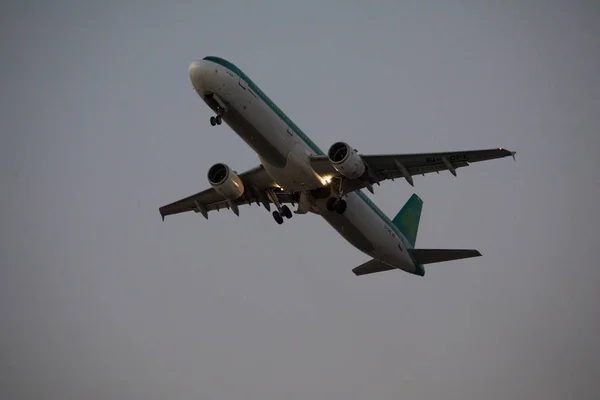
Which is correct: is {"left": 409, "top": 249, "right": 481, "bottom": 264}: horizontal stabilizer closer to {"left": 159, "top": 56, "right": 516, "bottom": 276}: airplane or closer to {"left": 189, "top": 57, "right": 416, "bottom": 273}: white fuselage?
{"left": 159, "top": 56, "right": 516, "bottom": 276}: airplane

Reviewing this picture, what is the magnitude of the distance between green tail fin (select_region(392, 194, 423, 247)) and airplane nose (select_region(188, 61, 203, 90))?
18.5 metres

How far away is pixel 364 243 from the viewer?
1603 inches

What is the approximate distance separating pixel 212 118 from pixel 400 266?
15721mm

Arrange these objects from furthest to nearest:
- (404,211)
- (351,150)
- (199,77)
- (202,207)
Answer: (404,211)
(202,207)
(351,150)
(199,77)

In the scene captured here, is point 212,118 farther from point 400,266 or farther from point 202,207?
point 400,266

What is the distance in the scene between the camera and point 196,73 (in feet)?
111

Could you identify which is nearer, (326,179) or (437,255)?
(326,179)

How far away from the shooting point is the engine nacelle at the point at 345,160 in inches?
1398

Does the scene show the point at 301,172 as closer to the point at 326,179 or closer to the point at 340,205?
the point at 326,179

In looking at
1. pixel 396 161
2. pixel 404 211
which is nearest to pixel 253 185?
pixel 396 161

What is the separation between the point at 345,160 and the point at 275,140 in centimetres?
346

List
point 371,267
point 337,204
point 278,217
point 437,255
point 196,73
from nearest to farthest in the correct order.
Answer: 1. point 196,73
2. point 337,204
3. point 278,217
4. point 437,255
5. point 371,267

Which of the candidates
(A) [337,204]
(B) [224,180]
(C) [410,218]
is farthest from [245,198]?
(C) [410,218]

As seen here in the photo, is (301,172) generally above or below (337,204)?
above
